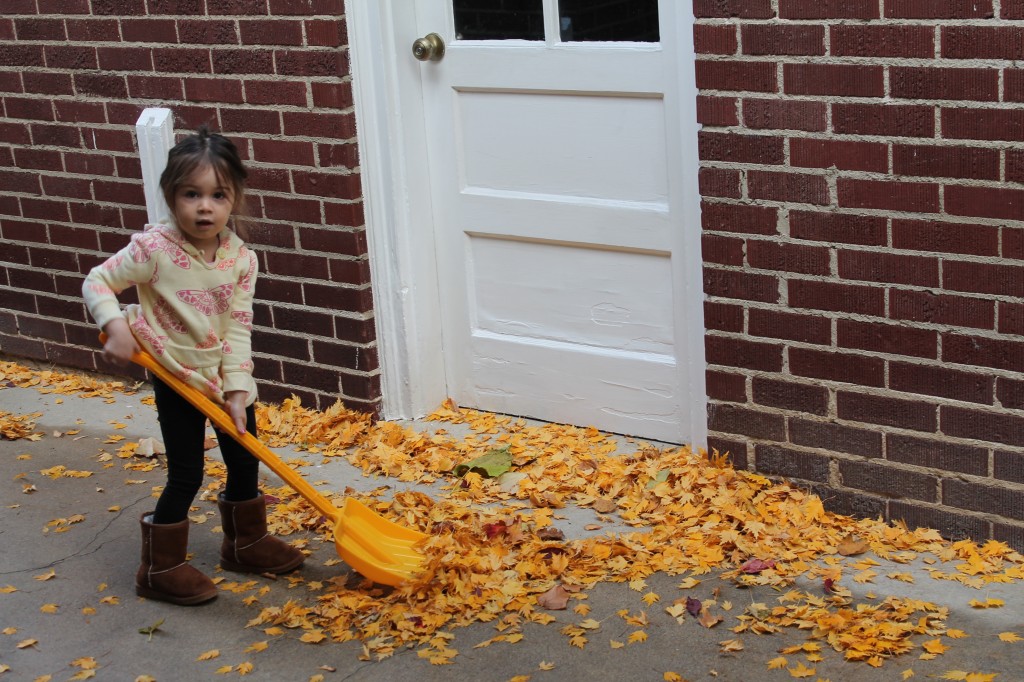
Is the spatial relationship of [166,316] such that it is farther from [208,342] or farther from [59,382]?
[59,382]

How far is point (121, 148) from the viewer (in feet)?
17.2

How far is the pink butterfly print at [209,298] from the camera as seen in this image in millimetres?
3480

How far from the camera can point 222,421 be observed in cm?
351

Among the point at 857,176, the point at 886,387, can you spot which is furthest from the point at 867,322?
the point at 857,176

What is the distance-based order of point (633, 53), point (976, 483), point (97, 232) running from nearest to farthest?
point (976, 483)
point (633, 53)
point (97, 232)

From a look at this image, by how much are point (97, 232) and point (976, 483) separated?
361 centimetres

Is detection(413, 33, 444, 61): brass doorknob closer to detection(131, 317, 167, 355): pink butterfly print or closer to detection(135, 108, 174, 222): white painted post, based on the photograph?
detection(135, 108, 174, 222): white painted post

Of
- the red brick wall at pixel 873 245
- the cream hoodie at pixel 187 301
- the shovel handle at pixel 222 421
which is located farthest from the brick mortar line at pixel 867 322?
the cream hoodie at pixel 187 301

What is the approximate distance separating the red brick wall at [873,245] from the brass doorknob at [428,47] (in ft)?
3.66

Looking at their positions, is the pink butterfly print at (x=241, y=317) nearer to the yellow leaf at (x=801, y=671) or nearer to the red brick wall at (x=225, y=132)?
the red brick wall at (x=225, y=132)

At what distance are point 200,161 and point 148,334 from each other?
0.47 metres

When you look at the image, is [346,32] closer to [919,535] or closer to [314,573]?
[314,573]

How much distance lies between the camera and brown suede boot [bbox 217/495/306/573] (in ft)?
12.5

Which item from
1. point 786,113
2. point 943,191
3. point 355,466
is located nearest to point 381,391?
point 355,466
